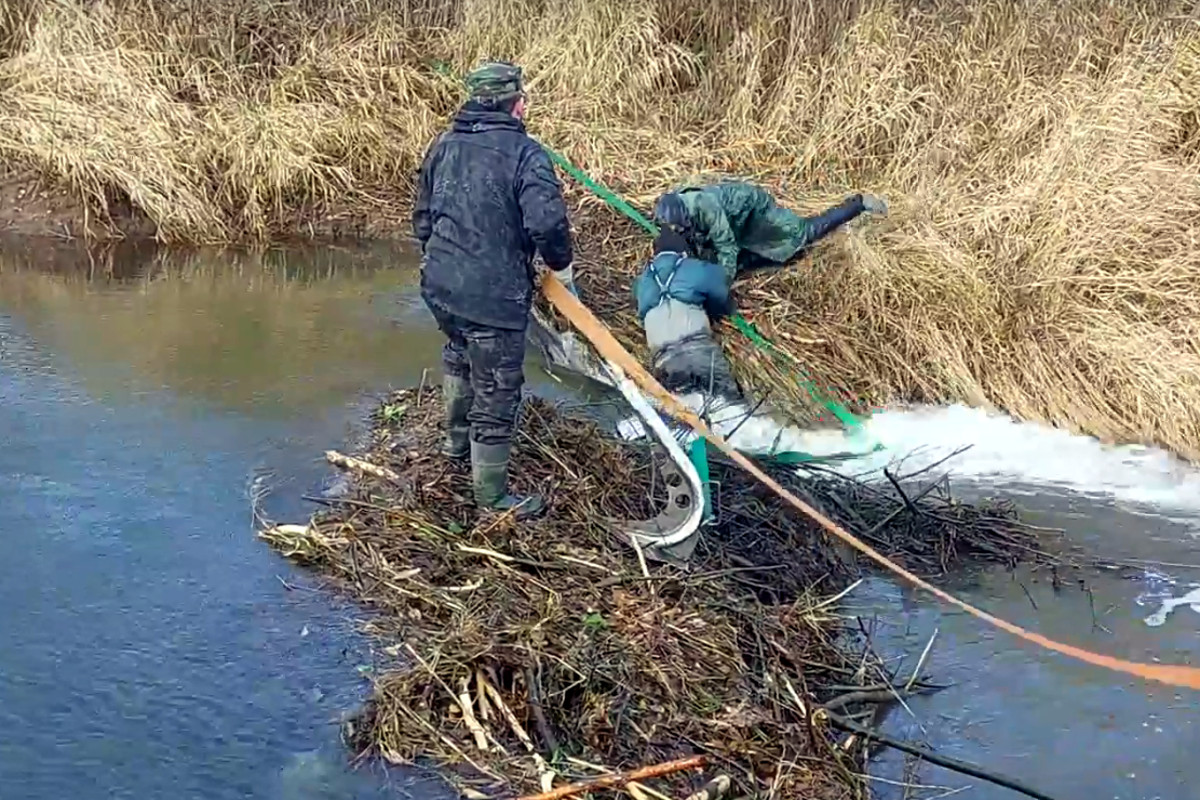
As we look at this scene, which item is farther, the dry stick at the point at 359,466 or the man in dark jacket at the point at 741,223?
the man in dark jacket at the point at 741,223

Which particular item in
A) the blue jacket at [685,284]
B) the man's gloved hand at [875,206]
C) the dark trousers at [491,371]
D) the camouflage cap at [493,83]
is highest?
the camouflage cap at [493,83]

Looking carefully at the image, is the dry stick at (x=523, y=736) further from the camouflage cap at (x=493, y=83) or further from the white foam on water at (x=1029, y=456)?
the white foam on water at (x=1029, y=456)

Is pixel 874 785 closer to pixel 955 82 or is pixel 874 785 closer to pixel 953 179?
pixel 953 179

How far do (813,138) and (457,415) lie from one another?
6.33 m

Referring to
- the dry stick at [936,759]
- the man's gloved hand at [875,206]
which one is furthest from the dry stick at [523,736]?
the man's gloved hand at [875,206]

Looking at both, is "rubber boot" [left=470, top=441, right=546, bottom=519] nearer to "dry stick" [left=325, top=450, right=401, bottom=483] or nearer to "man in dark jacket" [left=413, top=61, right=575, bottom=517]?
"man in dark jacket" [left=413, top=61, right=575, bottom=517]

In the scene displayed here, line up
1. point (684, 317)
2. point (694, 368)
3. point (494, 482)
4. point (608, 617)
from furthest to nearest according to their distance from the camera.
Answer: point (684, 317) < point (694, 368) < point (494, 482) < point (608, 617)

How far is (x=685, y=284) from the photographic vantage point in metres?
7.97

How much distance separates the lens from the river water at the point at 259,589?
14.9ft

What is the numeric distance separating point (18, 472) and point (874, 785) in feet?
13.8

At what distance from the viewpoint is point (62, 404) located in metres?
7.32

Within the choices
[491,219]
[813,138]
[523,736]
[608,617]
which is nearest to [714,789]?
[523,736]

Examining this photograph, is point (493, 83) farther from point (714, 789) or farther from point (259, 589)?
point (714, 789)

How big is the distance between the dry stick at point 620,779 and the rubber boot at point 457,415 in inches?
84.0
